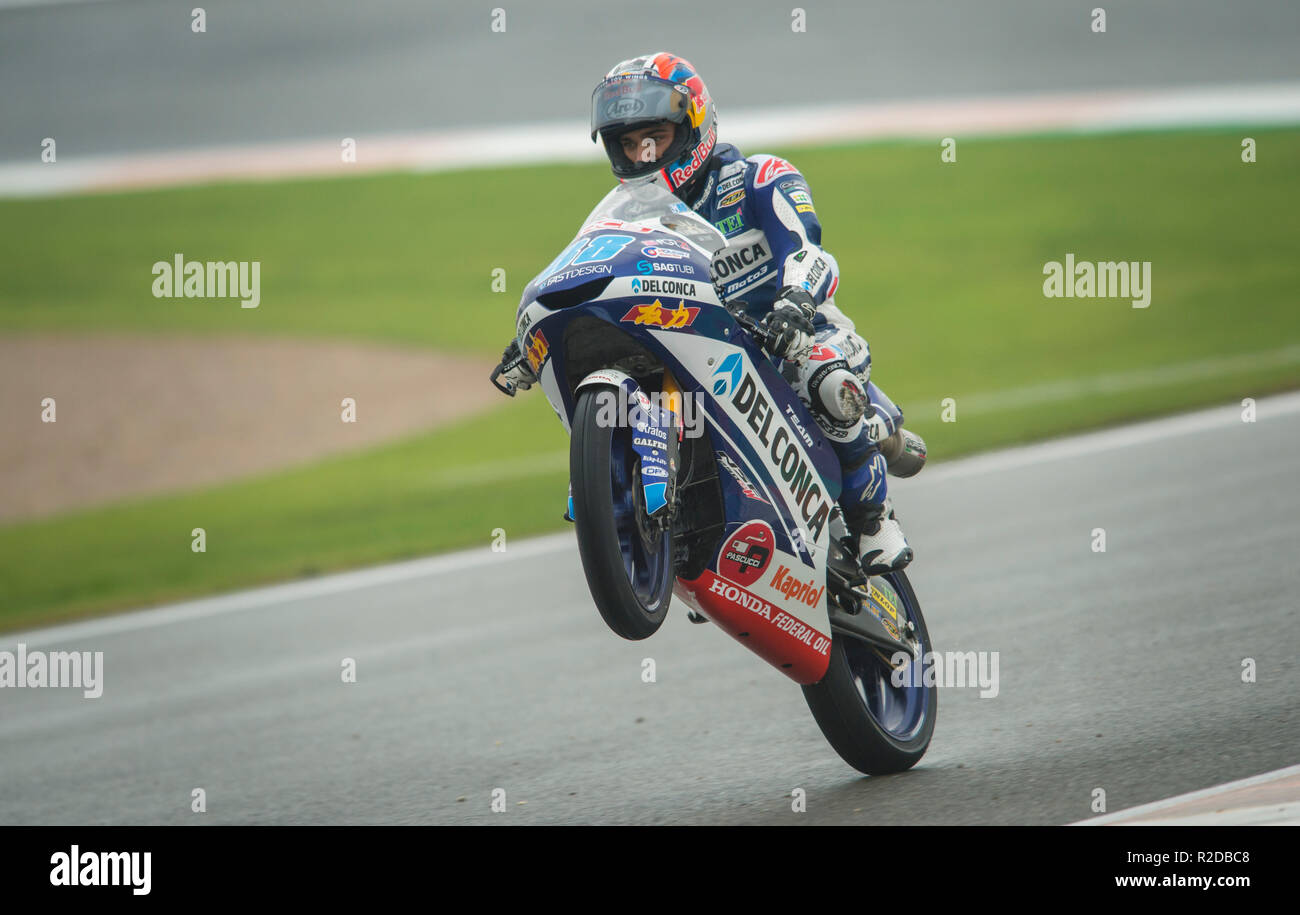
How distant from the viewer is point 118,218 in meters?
33.4

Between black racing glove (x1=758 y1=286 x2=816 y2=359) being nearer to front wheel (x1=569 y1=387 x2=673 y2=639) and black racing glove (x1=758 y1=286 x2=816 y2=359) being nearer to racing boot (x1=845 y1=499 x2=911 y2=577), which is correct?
front wheel (x1=569 y1=387 x2=673 y2=639)

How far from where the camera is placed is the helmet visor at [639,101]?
14.8 feet

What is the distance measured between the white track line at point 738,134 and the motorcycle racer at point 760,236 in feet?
70.0

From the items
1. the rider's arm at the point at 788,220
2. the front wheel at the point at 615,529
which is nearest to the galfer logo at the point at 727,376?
the rider's arm at the point at 788,220

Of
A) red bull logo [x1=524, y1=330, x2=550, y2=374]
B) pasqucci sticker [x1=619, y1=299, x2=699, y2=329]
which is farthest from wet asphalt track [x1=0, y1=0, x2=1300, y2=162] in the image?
red bull logo [x1=524, y1=330, x2=550, y2=374]

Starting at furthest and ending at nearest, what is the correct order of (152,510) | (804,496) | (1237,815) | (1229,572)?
(152,510) → (1229,572) → (804,496) → (1237,815)

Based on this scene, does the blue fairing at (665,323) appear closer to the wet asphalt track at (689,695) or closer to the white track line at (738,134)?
the wet asphalt track at (689,695)

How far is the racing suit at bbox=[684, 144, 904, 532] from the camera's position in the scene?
4637mm

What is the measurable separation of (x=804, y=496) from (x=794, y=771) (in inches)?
42.2

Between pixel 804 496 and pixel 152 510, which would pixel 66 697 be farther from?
pixel 152 510

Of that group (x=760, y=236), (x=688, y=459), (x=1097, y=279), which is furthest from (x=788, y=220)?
(x=1097, y=279)

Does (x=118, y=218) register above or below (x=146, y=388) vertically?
above
